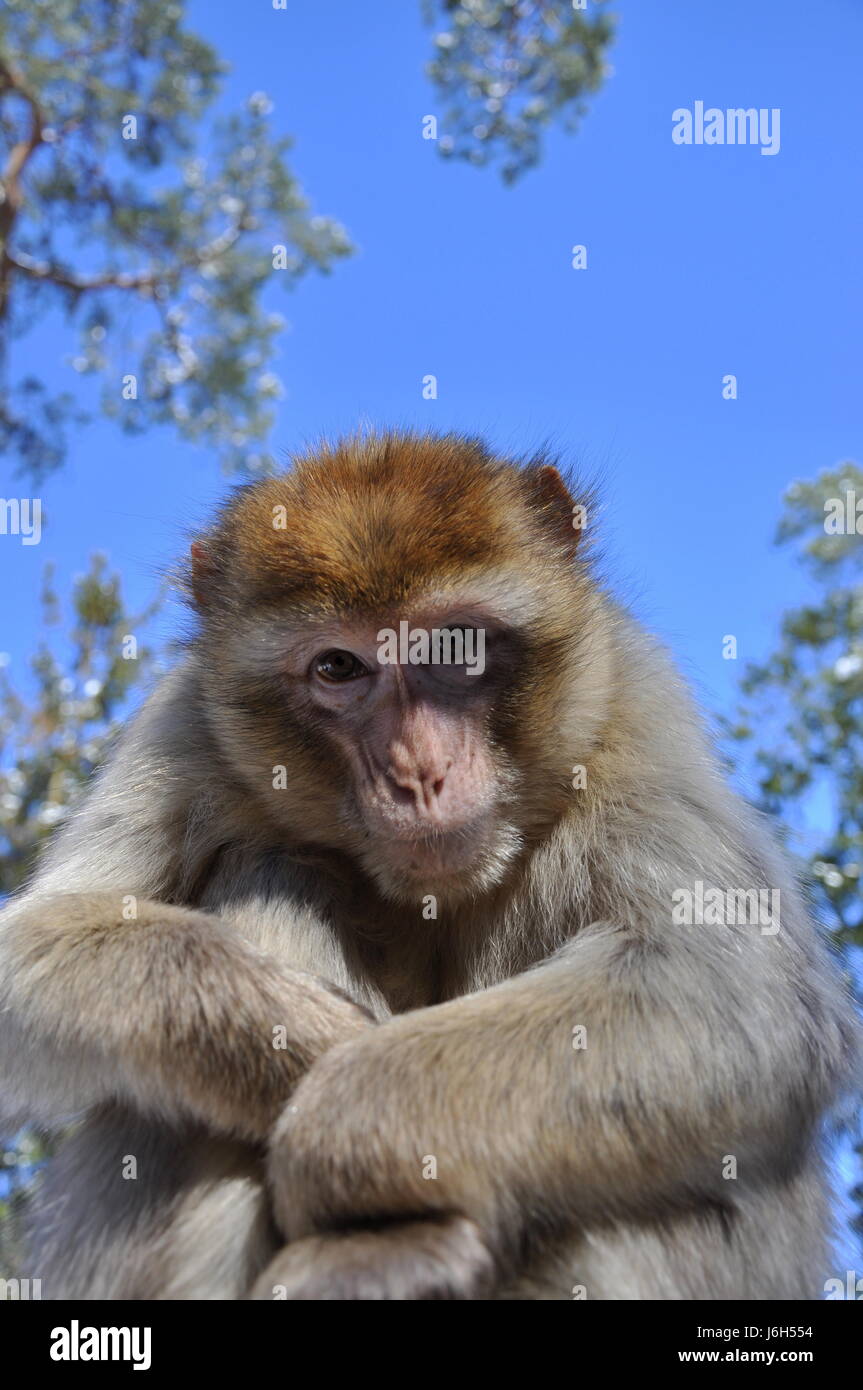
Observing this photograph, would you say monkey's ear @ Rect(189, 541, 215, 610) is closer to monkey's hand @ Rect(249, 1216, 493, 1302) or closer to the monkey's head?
the monkey's head

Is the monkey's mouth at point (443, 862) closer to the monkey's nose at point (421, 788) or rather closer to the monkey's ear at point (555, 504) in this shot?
the monkey's nose at point (421, 788)

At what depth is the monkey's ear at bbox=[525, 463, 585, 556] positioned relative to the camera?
444 cm

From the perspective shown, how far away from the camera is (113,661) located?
8.62 metres

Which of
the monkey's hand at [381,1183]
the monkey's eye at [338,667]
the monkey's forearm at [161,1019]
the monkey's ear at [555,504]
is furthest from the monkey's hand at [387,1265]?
the monkey's ear at [555,504]

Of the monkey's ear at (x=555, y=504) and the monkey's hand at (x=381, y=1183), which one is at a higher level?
the monkey's ear at (x=555, y=504)

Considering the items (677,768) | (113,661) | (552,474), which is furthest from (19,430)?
(677,768)

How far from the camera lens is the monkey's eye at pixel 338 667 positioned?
152 inches

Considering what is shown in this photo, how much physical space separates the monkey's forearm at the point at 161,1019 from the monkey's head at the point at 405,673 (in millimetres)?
510

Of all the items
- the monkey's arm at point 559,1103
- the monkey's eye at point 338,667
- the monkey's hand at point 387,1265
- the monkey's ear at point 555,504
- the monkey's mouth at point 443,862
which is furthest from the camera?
the monkey's ear at point 555,504

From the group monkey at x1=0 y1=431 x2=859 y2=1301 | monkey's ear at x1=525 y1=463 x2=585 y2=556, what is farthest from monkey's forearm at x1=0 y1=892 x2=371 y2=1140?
monkey's ear at x1=525 y1=463 x2=585 y2=556

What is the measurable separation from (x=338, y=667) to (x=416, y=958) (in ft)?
3.08

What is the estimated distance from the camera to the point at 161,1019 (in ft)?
10.6

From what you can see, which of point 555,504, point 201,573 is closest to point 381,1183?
point 201,573
